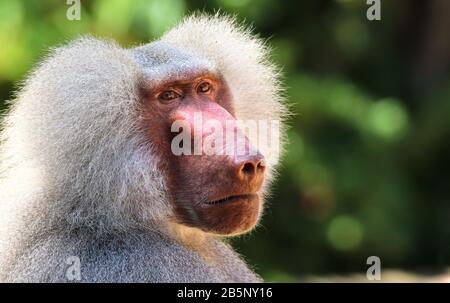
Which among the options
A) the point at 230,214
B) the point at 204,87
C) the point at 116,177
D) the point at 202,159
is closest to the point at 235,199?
the point at 230,214

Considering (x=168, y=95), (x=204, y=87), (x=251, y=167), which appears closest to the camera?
(x=251, y=167)

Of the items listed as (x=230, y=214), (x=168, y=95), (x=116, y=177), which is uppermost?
(x=168, y=95)

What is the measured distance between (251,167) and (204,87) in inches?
23.0

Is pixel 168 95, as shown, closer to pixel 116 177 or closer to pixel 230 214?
pixel 116 177

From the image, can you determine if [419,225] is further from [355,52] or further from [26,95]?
A: [26,95]

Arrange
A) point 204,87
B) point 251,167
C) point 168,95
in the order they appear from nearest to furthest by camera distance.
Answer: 1. point 251,167
2. point 168,95
3. point 204,87

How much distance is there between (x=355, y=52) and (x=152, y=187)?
5.27 metres

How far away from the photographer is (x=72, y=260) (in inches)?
120

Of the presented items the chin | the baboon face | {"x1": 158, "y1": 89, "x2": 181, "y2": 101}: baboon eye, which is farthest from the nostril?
{"x1": 158, "y1": 89, "x2": 181, "y2": 101}: baboon eye

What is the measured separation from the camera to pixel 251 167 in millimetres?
3213

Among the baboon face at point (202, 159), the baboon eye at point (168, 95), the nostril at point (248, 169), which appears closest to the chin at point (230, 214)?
the baboon face at point (202, 159)

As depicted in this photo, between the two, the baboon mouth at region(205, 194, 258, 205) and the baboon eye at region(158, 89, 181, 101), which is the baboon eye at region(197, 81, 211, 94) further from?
the baboon mouth at region(205, 194, 258, 205)

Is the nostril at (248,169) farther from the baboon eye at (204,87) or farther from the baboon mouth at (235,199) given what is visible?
the baboon eye at (204,87)

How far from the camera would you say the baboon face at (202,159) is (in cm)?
323
